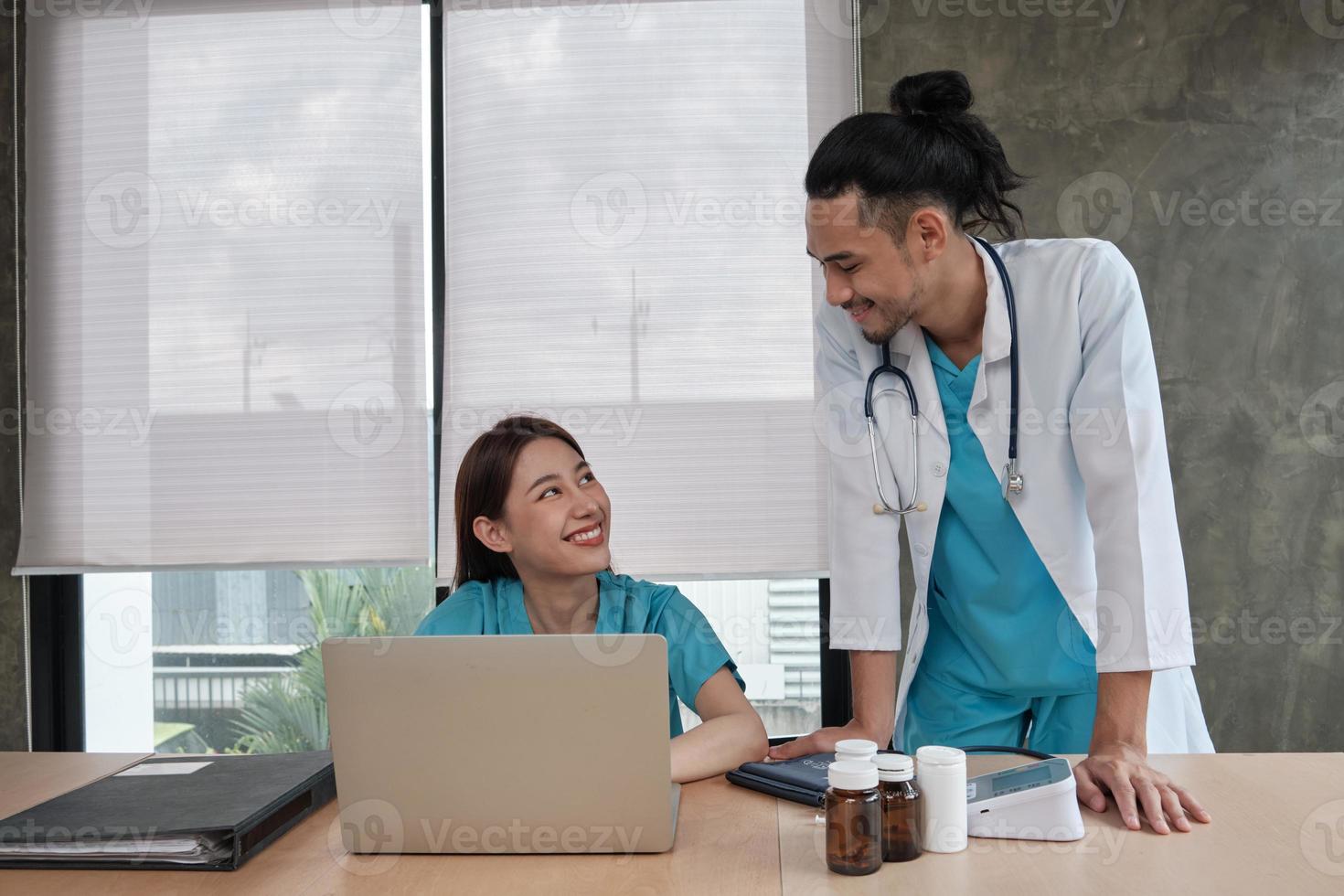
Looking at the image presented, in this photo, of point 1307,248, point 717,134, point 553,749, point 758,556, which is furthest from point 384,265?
point 1307,248

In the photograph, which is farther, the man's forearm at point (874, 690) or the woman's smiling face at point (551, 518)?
the woman's smiling face at point (551, 518)

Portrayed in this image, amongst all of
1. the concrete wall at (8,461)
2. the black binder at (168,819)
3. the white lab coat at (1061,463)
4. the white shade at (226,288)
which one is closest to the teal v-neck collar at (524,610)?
the white lab coat at (1061,463)

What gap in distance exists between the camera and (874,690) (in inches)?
62.2

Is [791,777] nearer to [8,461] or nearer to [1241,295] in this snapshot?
[1241,295]

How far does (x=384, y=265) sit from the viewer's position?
112 inches

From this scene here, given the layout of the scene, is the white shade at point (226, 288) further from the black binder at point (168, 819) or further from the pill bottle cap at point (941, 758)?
the pill bottle cap at point (941, 758)

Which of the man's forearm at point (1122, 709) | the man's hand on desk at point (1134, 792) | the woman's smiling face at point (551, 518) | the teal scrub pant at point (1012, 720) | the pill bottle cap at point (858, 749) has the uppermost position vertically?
the woman's smiling face at point (551, 518)

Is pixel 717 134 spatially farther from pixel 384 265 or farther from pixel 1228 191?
pixel 1228 191

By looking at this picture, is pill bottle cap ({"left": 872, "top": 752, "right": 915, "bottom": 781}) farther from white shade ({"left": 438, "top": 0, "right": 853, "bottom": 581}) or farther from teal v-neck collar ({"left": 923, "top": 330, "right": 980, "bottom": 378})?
white shade ({"left": 438, "top": 0, "right": 853, "bottom": 581})

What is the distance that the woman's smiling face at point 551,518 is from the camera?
1.77m

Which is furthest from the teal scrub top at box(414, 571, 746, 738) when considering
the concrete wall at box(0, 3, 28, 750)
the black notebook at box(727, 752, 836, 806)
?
the concrete wall at box(0, 3, 28, 750)

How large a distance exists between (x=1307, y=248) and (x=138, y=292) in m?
2.98

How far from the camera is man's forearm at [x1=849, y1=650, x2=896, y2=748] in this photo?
1.55 metres

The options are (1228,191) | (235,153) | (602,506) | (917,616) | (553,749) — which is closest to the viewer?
(553,749)
